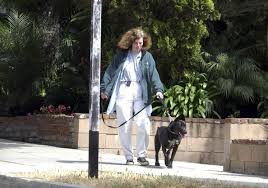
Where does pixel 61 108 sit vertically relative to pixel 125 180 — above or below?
above

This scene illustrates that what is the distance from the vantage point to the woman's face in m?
9.86

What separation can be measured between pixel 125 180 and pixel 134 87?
2.35 m

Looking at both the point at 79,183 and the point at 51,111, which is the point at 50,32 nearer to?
the point at 51,111

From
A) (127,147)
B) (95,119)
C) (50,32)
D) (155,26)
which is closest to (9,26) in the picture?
(50,32)

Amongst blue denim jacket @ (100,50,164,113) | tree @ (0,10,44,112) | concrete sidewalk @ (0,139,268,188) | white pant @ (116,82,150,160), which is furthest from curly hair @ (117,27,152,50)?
tree @ (0,10,44,112)

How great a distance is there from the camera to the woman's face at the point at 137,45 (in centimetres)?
986

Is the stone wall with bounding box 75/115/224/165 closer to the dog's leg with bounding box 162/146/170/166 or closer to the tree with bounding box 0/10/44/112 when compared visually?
the dog's leg with bounding box 162/146/170/166

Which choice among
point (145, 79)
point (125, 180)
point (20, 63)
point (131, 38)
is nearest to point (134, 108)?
point (145, 79)

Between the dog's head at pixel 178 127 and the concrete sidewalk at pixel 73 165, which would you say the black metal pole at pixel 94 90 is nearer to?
the concrete sidewalk at pixel 73 165

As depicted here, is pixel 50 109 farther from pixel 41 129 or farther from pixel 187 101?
pixel 187 101

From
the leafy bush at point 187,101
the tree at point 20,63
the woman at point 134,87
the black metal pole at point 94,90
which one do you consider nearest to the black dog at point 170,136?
the woman at point 134,87

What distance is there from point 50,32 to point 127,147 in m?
6.58

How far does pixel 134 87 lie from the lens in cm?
995

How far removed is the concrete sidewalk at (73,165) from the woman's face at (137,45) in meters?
1.83
